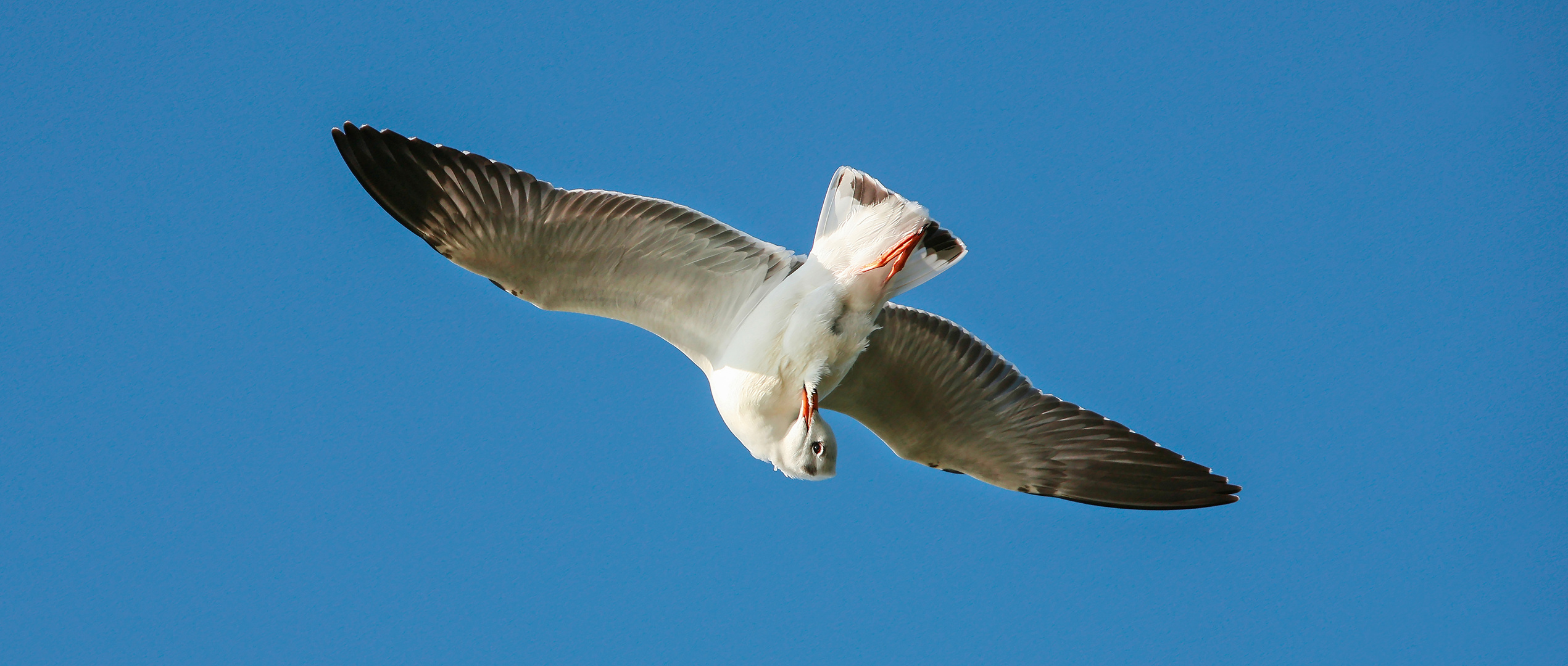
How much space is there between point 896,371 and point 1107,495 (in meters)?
1.42

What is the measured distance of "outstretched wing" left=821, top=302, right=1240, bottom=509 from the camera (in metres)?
7.09

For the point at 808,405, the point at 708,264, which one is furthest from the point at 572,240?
the point at 808,405

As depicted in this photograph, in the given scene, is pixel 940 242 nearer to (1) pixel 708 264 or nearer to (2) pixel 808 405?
(2) pixel 808 405

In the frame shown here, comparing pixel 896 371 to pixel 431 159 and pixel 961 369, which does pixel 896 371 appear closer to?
pixel 961 369

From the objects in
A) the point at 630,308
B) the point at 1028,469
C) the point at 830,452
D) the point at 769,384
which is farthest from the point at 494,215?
the point at 1028,469

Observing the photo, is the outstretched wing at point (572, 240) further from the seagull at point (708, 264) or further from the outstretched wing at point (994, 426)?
the outstretched wing at point (994, 426)

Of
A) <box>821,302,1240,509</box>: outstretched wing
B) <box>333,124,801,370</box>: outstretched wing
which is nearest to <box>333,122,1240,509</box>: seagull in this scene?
<box>333,124,801,370</box>: outstretched wing

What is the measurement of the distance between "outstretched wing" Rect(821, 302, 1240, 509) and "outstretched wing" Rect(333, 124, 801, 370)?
3.41 ft

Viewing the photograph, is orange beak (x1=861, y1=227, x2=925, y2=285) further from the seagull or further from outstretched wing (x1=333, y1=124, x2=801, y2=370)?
outstretched wing (x1=333, y1=124, x2=801, y2=370)

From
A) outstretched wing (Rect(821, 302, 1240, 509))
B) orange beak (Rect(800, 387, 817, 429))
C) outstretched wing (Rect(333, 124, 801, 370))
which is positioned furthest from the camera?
outstretched wing (Rect(821, 302, 1240, 509))

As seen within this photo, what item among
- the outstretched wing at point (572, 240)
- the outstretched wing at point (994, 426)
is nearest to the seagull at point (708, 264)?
the outstretched wing at point (572, 240)

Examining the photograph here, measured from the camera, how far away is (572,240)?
20.0ft

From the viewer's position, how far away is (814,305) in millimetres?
5996

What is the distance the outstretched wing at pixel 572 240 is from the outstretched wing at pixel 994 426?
1040 mm
